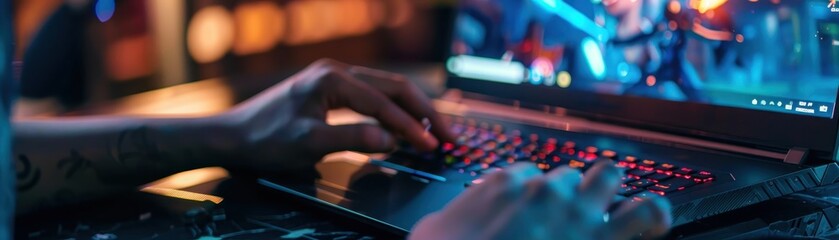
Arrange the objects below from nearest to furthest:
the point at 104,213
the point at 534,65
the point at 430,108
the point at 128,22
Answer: the point at 104,213 < the point at 430,108 < the point at 534,65 < the point at 128,22

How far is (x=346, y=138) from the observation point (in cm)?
88

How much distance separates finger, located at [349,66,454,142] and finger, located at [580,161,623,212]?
384mm

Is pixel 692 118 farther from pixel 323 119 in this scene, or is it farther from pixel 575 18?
pixel 323 119

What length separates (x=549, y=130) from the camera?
0.98 metres

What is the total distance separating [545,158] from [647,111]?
0.50 feet

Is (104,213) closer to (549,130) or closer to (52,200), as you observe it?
(52,200)

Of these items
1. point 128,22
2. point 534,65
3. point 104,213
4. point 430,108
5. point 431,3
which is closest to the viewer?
point 104,213

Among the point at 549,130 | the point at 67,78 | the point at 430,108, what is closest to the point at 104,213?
the point at 430,108

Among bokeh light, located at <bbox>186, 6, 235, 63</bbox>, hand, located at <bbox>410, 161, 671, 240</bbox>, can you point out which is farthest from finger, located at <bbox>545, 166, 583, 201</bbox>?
bokeh light, located at <bbox>186, 6, 235, 63</bbox>

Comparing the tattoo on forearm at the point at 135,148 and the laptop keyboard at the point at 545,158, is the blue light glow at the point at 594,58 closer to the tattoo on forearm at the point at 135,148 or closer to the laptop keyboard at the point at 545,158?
the laptop keyboard at the point at 545,158

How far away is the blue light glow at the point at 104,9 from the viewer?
7.08ft

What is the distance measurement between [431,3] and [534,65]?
98cm

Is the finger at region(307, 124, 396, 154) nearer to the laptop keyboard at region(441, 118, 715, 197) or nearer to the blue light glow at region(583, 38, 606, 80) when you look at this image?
the laptop keyboard at region(441, 118, 715, 197)

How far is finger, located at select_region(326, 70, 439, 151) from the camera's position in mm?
911
